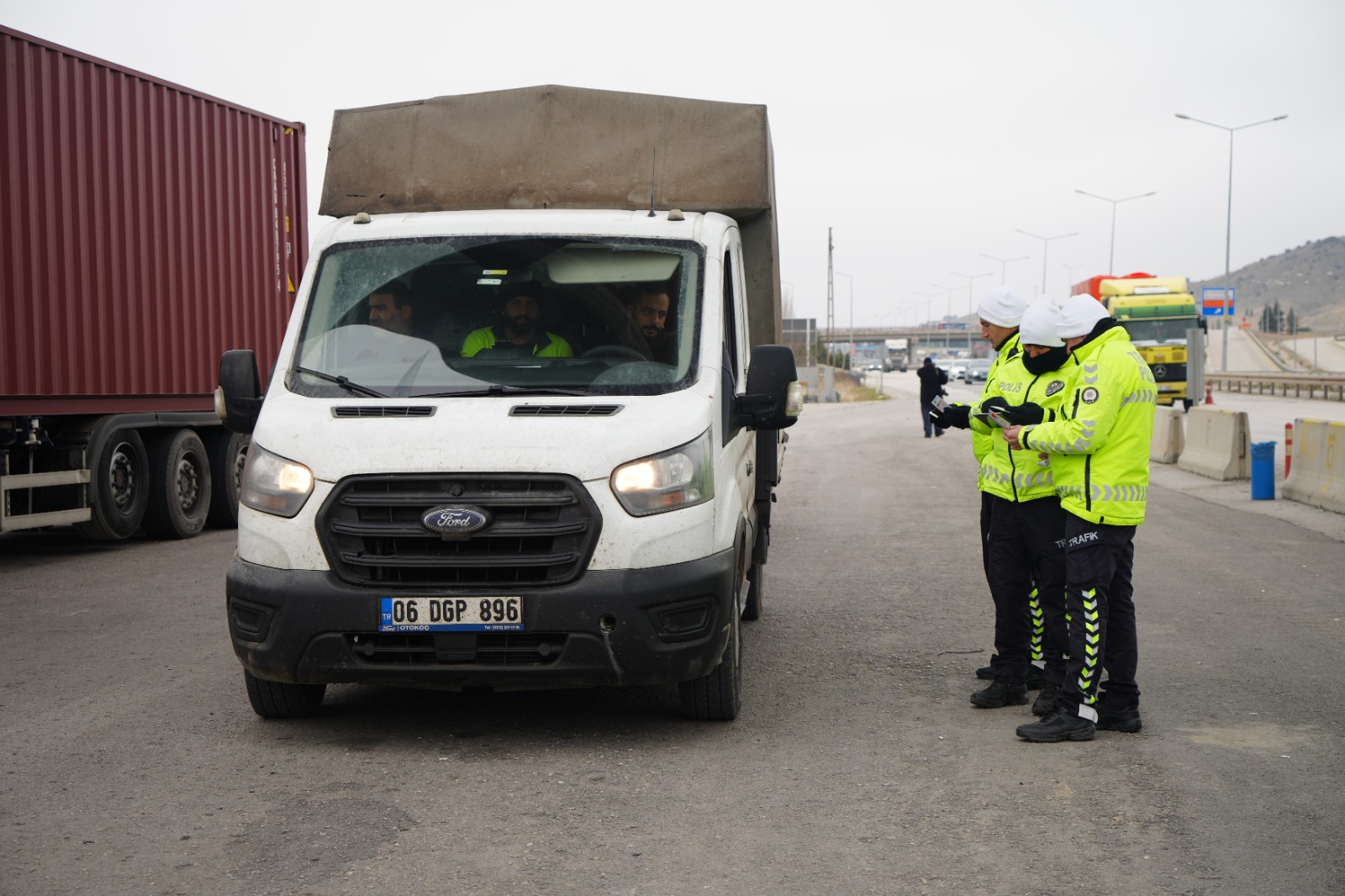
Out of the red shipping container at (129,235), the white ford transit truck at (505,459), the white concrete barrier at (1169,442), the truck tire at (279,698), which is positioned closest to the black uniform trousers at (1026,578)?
the white ford transit truck at (505,459)

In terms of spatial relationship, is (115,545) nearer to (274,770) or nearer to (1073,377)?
(274,770)

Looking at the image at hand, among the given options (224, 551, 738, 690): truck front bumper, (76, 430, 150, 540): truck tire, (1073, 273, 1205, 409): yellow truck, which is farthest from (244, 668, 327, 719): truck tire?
(1073, 273, 1205, 409): yellow truck

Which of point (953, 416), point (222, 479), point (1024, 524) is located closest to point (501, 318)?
point (953, 416)

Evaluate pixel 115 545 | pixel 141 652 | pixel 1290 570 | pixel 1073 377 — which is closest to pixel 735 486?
pixel 1073 377

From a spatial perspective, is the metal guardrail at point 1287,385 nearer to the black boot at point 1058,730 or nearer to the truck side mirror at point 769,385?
the black boot at point 1058,730

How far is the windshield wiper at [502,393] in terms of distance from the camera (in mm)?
5605

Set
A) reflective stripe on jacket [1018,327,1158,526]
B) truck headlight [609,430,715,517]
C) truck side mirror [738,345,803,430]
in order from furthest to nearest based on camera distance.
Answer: truck side mirror [738,345,803,430] → reflective stripe on jacket [1018,327,1158,526] → truck headlight [609,430,715,517]

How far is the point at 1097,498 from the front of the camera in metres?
5.59

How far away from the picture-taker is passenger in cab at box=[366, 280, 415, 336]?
598 cm

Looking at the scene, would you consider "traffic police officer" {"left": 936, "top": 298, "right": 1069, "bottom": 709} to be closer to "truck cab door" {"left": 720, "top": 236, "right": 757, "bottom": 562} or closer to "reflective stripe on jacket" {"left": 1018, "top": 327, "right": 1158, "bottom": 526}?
"reflective stripe on jacket" {"left": 1018, "top": 327, "right": 1158, "bottom": 526}

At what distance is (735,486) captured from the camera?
19.5ft

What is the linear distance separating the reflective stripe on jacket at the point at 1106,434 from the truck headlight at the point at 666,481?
139cm

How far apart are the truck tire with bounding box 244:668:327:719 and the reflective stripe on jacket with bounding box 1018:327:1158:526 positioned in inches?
123

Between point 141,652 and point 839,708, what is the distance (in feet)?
12.2
